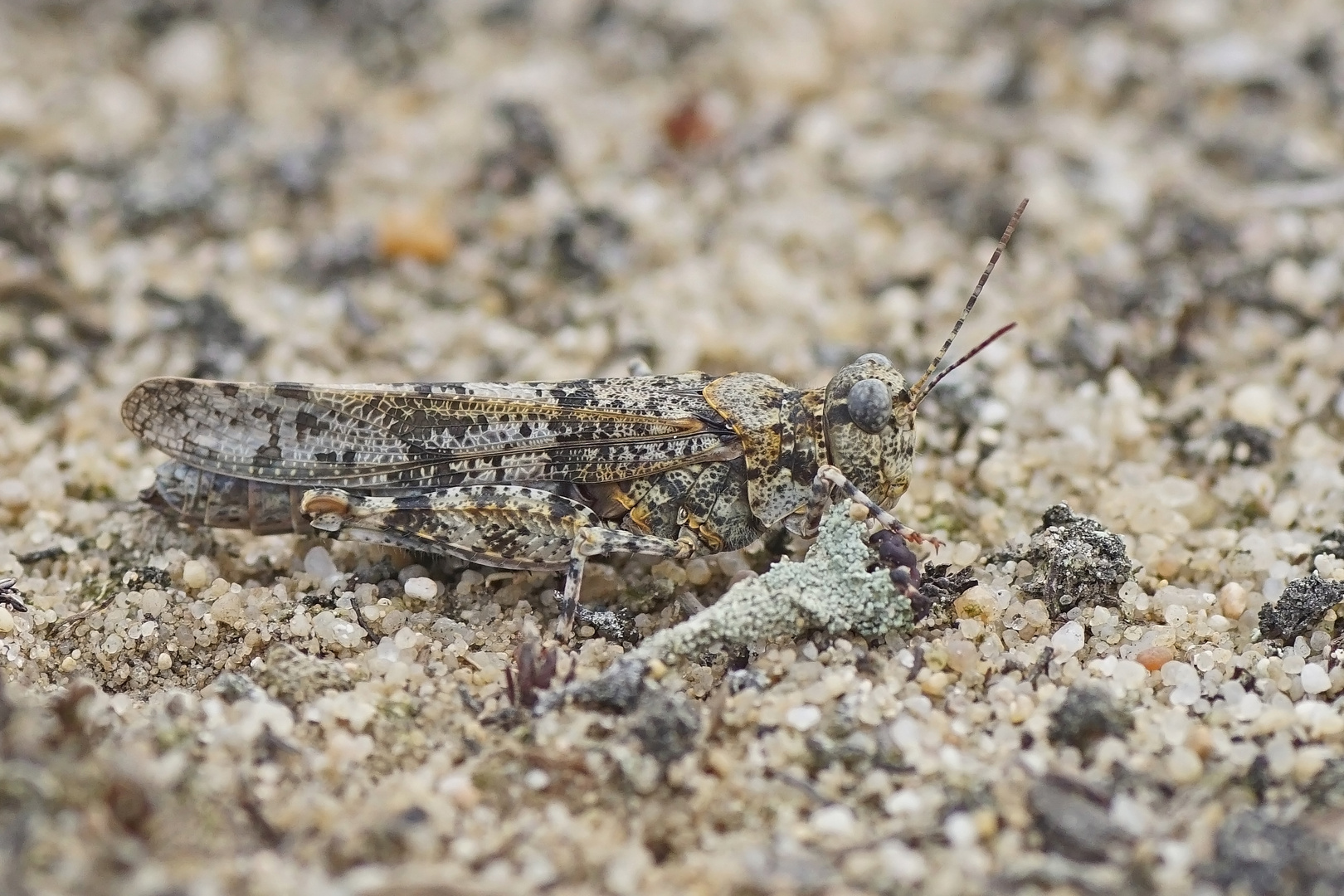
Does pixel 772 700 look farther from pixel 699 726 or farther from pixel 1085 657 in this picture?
pixel 1085 657

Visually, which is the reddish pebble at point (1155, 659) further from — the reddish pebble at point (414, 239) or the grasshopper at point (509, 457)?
the reddish pebble at point (414, 239)

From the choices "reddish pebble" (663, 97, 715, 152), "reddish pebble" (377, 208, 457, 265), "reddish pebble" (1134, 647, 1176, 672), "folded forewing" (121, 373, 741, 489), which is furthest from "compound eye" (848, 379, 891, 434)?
"reddish pebble" (663, 97, 715, 152)

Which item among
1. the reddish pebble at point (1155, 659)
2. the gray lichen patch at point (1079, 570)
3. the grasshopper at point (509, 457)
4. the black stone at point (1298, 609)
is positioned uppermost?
the grasshopper at point (509, 457)

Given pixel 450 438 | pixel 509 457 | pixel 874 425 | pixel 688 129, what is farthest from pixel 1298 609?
pixel 688 129

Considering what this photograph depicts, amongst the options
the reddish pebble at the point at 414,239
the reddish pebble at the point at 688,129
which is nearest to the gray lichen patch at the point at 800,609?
the reddish pebble at the point at 414,239

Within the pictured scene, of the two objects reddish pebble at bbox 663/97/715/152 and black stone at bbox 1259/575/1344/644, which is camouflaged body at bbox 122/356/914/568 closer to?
black stone at bbox 1259/575/1344/644

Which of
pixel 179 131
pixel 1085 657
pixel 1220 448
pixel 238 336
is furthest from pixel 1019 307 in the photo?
pixel 179 131

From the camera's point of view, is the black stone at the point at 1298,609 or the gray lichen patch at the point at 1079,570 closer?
the black stone at the point at 1298,609
